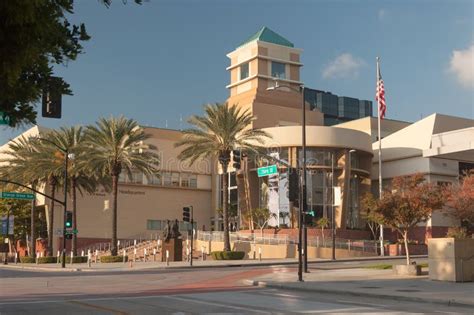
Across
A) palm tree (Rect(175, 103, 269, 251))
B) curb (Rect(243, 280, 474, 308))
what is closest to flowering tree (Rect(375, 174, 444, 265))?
curb (Rect(243, 280, 474, 308))

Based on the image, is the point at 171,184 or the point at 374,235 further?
the point at 171,184

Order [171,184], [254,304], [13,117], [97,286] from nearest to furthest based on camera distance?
[13,117] → [254,304] → [97,286] → [171,184]

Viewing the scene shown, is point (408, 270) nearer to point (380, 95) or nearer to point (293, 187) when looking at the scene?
point (293, 187)

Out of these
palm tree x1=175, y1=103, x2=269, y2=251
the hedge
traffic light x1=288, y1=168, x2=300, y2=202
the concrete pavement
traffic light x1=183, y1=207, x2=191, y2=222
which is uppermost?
palm tree x1=175, y1=103, x2=269, y2=251

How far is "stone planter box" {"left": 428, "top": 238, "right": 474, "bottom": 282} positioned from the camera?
24016 mm

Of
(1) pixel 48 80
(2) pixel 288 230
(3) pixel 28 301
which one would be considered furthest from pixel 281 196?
(1) pixel 48 80

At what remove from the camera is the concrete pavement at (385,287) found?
18623 mm

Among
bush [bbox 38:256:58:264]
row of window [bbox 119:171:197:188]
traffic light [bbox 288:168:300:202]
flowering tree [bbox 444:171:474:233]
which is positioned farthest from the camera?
row of window [bbox 119:171:197:188]

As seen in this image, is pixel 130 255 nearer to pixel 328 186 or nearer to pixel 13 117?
pixel 328 186

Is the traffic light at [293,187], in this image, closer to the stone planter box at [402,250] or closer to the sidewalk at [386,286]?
the sidewalk at [386,286]

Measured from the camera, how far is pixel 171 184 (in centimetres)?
7788

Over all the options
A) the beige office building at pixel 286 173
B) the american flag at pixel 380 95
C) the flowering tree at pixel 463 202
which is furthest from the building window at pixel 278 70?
the flowering tree at pixel 463 202

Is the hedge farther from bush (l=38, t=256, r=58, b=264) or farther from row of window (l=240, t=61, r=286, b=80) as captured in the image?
row of window (l=240, t=61, r=286, b=80)

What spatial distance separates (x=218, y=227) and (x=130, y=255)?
66.0 ft
